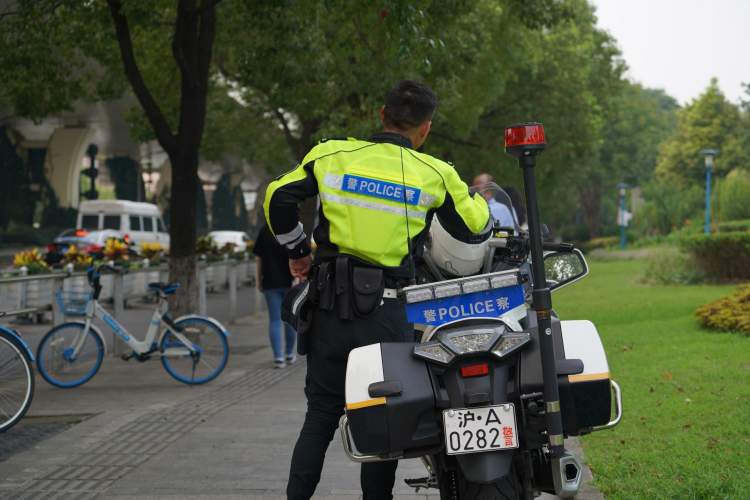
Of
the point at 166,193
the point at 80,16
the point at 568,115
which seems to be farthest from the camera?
the point at 166,193

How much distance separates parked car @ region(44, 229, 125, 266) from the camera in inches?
736

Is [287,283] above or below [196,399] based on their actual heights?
above

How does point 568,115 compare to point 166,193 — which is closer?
point 568,115

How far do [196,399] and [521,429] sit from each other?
251 inches

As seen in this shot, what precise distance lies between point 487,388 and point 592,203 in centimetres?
7392

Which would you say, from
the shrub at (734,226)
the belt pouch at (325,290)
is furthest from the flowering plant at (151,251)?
the belt pouch at (325,290)

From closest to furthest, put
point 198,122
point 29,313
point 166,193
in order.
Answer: point 29,313, point 198,122, point 166,193

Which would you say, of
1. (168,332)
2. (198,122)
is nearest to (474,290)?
(168,332)

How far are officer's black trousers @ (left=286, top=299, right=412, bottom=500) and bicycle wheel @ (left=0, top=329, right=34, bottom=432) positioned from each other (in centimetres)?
401

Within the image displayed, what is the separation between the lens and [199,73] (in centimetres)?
1382

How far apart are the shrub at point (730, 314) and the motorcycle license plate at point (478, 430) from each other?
9748 millimetres

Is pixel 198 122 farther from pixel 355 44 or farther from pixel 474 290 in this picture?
pixel 474 290

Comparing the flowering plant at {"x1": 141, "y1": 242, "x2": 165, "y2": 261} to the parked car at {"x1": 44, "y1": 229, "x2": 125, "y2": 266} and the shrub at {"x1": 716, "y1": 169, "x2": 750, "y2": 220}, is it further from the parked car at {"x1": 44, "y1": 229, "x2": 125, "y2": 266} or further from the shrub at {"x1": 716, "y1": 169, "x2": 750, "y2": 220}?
the shrub at {"x1": 716, "y1": 169, "x2": 750, "y2": 220}

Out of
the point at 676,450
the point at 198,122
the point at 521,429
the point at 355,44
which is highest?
the point at 355,44
